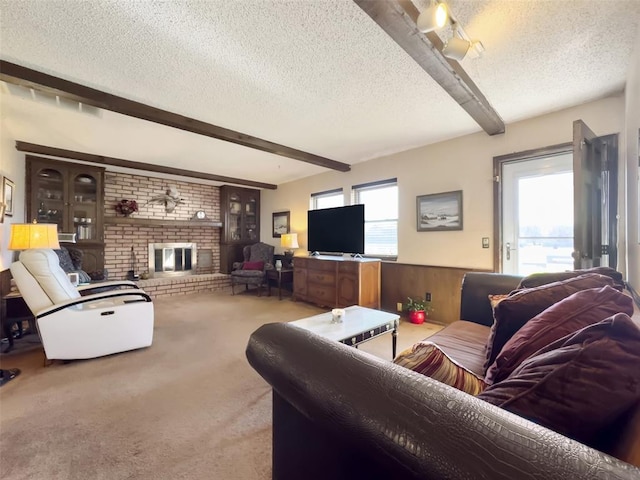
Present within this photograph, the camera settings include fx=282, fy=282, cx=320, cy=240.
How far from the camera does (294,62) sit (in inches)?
78.7

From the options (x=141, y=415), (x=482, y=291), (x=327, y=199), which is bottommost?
(x=141, y=415)

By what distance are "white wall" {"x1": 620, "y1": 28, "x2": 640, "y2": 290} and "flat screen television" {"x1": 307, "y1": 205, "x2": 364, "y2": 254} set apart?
2.65m

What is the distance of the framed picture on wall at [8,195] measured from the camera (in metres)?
3.07

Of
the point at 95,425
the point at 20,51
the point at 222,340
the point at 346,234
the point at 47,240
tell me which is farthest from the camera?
the point at 346,234

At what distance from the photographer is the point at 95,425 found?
5.41 feet

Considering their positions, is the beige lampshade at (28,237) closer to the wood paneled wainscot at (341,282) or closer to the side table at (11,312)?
the side table at (11,312)

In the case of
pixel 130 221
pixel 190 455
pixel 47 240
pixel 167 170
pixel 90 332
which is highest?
pixel 167 170

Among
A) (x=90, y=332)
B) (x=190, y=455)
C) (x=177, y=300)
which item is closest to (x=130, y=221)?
(x=177, y=300)

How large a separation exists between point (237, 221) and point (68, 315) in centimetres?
433

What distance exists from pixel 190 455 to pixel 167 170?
454 cm

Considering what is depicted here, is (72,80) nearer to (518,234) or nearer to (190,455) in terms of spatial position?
(190,455)

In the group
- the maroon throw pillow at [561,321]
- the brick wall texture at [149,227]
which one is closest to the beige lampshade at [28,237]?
the brick wall texture at [149,227]

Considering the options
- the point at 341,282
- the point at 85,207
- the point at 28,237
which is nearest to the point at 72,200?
the point at 85,207

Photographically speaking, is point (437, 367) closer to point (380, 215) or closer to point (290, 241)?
point (380, 215)
